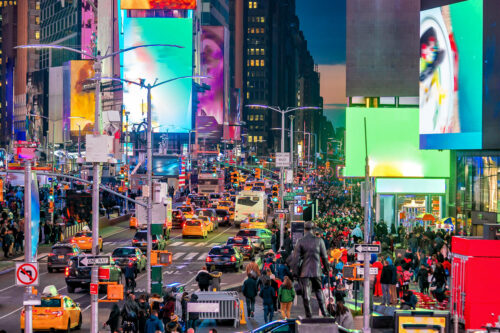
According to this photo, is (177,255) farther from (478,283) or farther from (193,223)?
(478,283)

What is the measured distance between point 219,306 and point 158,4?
5687 inches

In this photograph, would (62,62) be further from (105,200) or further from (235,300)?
(235,300)

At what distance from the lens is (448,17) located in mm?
52344

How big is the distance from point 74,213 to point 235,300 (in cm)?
4154

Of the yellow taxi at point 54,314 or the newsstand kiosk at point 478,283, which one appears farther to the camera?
the yellow taxi at point 54,314

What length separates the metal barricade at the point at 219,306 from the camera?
23766 millimetres

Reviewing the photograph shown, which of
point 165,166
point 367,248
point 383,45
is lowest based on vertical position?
point 367,248

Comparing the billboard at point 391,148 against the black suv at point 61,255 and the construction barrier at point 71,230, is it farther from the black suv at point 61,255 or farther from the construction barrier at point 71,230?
the black suv at point 61,255

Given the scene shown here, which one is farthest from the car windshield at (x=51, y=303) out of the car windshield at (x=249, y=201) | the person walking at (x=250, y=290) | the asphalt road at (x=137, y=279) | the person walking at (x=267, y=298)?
the car windshield at (x=249, y=201)

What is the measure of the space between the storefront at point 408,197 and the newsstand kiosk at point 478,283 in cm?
3964

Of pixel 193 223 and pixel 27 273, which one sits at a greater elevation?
pixel 27 273

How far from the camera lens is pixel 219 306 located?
24.0 meters

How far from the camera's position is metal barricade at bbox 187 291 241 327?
78.0ft

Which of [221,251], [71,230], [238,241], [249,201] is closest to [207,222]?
[249,201]
